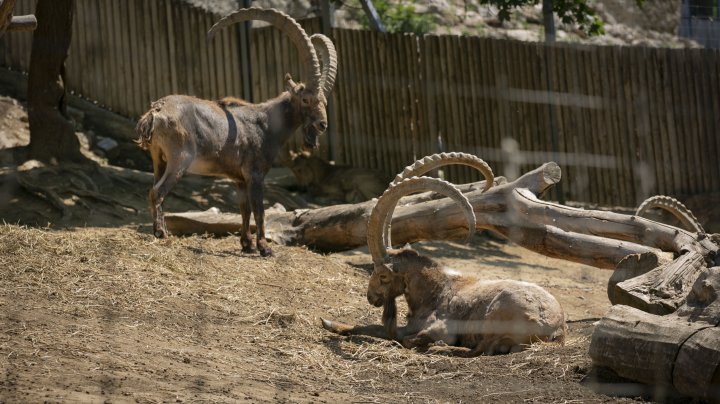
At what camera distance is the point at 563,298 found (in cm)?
1038

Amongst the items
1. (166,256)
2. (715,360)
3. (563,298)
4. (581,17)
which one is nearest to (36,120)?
(166,256)

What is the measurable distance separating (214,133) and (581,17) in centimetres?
740

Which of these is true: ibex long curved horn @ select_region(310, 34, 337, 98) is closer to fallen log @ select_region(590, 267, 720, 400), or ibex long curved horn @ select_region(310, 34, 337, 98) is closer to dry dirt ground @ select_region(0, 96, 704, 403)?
dry dirt ground @ select_region(0, 96, 704, 403)

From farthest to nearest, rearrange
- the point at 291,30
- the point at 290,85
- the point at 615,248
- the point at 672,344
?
the point at 290,85, the point at 291,30, the point at 615,248, the point at 672,344

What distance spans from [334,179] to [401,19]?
281 inches

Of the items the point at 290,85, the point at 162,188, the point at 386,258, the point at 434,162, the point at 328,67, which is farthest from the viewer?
the point at 328,67

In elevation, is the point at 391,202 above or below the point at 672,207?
above

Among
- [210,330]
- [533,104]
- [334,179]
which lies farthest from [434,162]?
[533,104]

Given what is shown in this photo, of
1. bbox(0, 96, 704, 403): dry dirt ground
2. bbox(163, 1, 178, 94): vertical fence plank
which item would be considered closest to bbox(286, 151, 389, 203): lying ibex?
bbox(163, 1, 178, 94): vertical fence plank

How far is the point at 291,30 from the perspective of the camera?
422 inches

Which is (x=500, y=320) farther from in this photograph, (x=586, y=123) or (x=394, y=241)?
(x=586, y=123)

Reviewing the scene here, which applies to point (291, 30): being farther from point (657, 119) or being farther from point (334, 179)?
point (657, 119)

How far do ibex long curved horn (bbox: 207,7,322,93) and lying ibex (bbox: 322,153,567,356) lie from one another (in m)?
2.75

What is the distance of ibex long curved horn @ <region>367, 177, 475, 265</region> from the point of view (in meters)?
7.70
